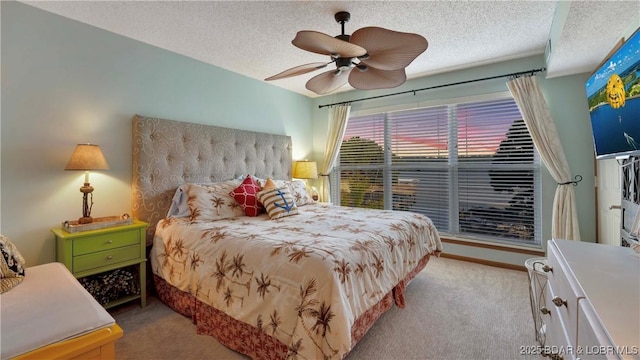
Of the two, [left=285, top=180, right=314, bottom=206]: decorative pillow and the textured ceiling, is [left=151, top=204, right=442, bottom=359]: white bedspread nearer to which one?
[left=285, top=180, right=314, bottom=206]: decorative pillow

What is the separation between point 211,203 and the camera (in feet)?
8.61

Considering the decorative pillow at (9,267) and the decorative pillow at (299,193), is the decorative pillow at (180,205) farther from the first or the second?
the decorative pillow at (299,193)

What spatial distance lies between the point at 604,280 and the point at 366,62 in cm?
172

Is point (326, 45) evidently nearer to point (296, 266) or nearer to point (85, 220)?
point (296, 266)

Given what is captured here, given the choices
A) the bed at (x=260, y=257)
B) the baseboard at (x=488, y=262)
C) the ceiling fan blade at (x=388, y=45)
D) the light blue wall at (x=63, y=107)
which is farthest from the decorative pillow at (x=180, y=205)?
the baseboard at (x=488, y=262)

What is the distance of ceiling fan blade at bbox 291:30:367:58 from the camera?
5.36 feet

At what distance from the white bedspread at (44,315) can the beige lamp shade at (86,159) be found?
890 mm

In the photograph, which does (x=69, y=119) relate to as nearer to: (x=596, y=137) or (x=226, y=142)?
(x=226, y=142)

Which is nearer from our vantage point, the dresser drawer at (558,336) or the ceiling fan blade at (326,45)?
the dresser drawer at (558,336)

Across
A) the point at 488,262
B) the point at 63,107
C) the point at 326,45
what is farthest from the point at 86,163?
the point at 488,262

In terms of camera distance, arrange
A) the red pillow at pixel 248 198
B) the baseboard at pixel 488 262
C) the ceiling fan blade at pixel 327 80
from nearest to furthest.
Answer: the ceiling fan blade at pixel 327 80
the red pillow at pixel 248 198
the baseboard at pixel 488 262

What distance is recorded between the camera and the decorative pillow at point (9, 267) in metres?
1.48

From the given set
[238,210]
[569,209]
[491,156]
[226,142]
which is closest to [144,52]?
[226,142]

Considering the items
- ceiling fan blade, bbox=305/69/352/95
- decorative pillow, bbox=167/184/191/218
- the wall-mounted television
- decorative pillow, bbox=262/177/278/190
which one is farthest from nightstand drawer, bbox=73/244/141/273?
the wall-mounted television
